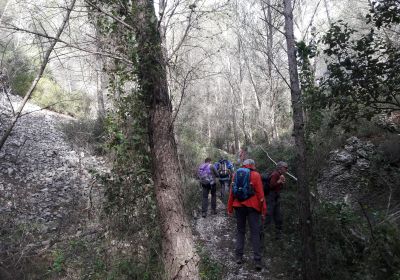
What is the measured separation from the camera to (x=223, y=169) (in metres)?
10.7

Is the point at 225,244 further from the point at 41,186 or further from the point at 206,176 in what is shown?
the point at 41,186

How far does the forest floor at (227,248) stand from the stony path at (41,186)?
296cm

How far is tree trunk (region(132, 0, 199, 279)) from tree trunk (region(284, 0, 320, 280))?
188cm

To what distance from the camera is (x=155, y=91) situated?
4.77 m

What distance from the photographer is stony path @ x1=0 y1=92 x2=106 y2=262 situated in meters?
7.59

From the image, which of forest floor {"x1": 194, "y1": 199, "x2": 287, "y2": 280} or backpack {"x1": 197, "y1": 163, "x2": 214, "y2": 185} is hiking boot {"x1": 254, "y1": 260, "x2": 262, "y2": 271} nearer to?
forest floor {"x1": 194, "y1": 199, "x2": 287, "y2": 280}

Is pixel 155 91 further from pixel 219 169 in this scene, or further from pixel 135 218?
pixel 219 169

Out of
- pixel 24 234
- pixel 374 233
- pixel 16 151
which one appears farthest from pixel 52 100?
pixel 374 233

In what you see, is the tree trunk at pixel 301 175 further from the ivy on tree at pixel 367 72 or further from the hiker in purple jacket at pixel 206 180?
the hiker in purple jacket at pixel 206 180

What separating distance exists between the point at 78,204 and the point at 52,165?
3.53 metres

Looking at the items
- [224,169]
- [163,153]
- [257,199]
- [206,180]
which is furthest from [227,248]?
[163,153]

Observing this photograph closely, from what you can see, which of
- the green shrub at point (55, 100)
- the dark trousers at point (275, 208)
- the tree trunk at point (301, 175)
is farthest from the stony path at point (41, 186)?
the green shrub at point (55, 100)

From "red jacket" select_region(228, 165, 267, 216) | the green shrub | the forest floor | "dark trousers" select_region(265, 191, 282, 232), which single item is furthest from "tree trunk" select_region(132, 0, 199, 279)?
the green shrub

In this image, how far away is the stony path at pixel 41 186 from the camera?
759 cm
